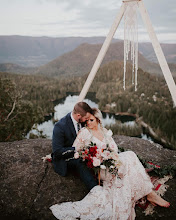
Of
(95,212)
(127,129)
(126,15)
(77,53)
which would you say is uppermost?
(77,53)

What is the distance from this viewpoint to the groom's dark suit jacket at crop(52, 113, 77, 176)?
3688mm

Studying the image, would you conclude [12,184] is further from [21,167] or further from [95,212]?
[95,212]

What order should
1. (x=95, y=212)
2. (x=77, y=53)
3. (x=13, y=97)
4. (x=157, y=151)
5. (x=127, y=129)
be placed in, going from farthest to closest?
(x=77, y=53) < (x=127, y=129) < (x=13, y=97) < (x=157, y=151) < (x=95, y=212)

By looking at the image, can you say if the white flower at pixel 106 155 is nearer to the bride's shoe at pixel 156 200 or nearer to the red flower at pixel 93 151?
the red flower at pixel 93 151

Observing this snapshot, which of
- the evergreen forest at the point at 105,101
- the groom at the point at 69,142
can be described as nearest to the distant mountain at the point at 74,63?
the evergreen forest at the point at 105,101

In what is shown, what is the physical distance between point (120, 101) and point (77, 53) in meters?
66.6

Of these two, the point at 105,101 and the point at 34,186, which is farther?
the point at 105,101

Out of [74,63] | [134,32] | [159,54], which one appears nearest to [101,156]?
[159,54]

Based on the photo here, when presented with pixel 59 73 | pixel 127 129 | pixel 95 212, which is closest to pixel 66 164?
pixel 95 212

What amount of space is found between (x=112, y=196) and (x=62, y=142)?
4.47 feet

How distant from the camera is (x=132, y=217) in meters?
3.05

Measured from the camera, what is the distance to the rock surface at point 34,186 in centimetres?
330

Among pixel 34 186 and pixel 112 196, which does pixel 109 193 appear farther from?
pixel 34 186

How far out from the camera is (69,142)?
3998 mm
